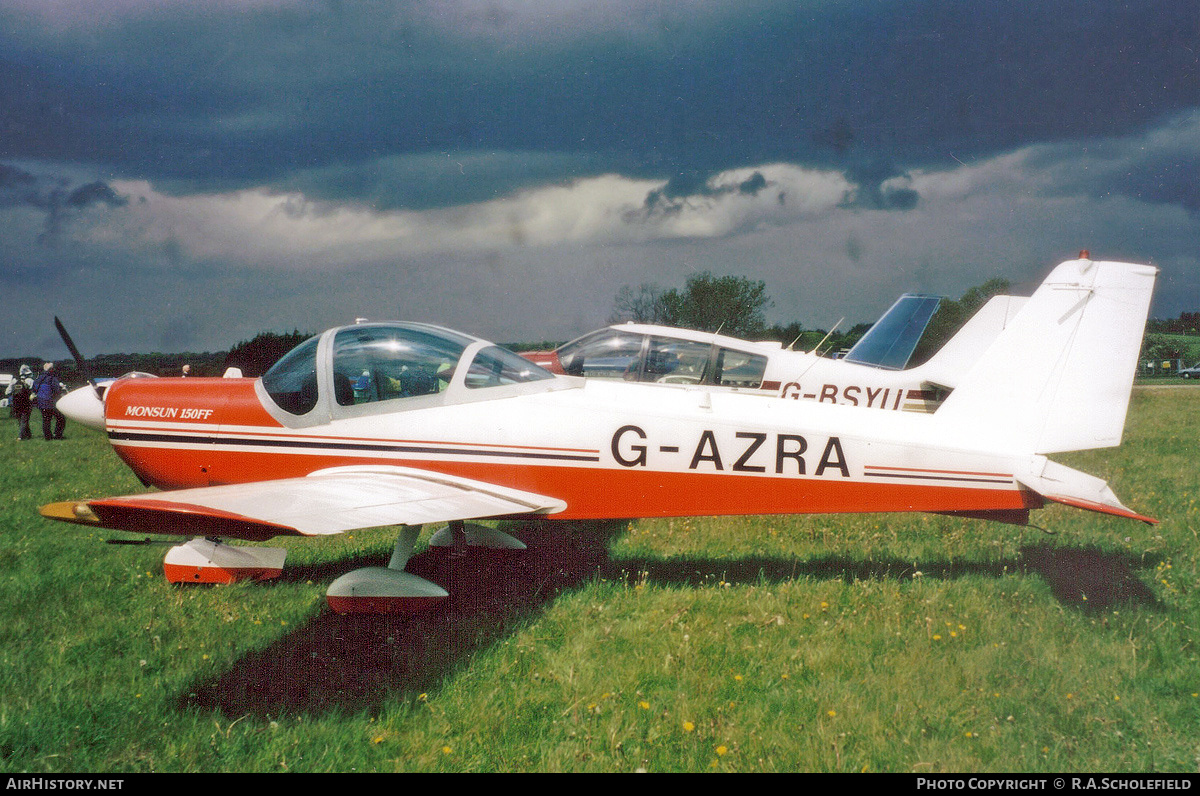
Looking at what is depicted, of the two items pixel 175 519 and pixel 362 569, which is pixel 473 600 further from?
pixel 175 519

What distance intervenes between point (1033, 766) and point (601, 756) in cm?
186

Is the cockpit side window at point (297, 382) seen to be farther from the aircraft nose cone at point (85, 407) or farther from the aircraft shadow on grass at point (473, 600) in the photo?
the aircraft nose cone at point (85, 407)

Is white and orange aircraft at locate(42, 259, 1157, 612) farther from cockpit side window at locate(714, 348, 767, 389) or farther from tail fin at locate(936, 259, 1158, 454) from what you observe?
cockpit side window at locate(714, 348, 767, 389)

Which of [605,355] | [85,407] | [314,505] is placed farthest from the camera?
[605,355]

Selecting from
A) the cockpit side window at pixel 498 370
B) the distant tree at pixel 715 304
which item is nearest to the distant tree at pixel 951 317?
the distant tree at pixel 715 304

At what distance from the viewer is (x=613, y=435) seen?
4574 millimetres

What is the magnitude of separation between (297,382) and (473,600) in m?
2.03

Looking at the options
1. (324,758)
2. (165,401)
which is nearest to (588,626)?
(324,758)

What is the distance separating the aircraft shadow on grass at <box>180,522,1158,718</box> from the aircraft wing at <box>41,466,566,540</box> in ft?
2.55

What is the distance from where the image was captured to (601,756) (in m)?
2.93

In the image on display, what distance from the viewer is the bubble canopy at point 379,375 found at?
15.3ft

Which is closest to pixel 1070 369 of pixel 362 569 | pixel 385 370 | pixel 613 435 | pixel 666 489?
pixel 666 489

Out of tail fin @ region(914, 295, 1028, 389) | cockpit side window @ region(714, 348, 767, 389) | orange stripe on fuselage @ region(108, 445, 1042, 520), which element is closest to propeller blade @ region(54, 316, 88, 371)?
orange stripe on fuselage @ region(108, 445, 1042, 520)

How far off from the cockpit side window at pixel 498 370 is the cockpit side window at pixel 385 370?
17 centimetres
